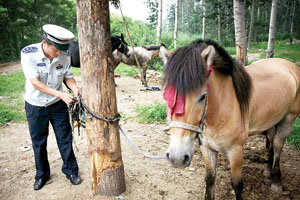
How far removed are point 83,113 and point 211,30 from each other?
30.3m

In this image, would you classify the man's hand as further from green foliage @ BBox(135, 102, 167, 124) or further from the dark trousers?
green foliage @ BBox(135, 102, 167, 124)

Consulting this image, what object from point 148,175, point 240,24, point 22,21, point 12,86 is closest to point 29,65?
point 148,175

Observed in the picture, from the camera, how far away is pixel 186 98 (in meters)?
1.58

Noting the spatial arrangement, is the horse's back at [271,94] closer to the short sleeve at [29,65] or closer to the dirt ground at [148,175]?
the dirt ground at [148,175]

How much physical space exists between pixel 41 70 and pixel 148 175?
2.16 meters

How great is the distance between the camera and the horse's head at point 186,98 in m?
1.58

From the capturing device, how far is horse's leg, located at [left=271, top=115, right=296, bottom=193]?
302 cm

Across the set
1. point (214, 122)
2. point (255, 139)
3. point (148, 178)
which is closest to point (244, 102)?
point (214, 122)

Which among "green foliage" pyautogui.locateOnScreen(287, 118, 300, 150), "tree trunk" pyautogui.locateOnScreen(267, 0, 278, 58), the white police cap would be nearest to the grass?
the white police cap

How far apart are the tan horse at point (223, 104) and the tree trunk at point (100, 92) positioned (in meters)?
0.94

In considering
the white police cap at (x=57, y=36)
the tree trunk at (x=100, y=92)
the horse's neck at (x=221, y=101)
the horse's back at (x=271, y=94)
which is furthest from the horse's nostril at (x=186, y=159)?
the white police cap at (x=57, y=36)

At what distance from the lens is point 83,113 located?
254cm

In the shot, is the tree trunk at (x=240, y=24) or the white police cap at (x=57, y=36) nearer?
the white police cap at (x=57, y=36)

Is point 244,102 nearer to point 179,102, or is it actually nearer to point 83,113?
point 179,102
